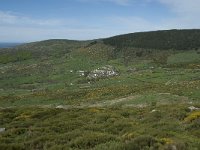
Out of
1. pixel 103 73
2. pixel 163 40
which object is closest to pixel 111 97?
pixel 103 73

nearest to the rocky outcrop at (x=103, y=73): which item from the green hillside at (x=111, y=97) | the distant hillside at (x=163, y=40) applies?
the green hillside at (x=111, y=97)

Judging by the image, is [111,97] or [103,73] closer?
[111,97]

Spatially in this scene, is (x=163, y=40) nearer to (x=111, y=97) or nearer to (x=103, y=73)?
(x=103, y=73)

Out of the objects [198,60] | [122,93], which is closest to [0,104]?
[122,93]

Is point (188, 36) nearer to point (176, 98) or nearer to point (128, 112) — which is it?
point (176, 98)

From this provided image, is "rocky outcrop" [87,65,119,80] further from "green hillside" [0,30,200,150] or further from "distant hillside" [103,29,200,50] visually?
"distant hillside" [103,29,200,50]

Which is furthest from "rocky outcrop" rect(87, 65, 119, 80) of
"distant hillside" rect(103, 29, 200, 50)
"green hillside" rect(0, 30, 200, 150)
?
"distant hillside" rect(103, 29, 200, 50)

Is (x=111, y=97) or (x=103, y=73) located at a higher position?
(x=111, y=97)
